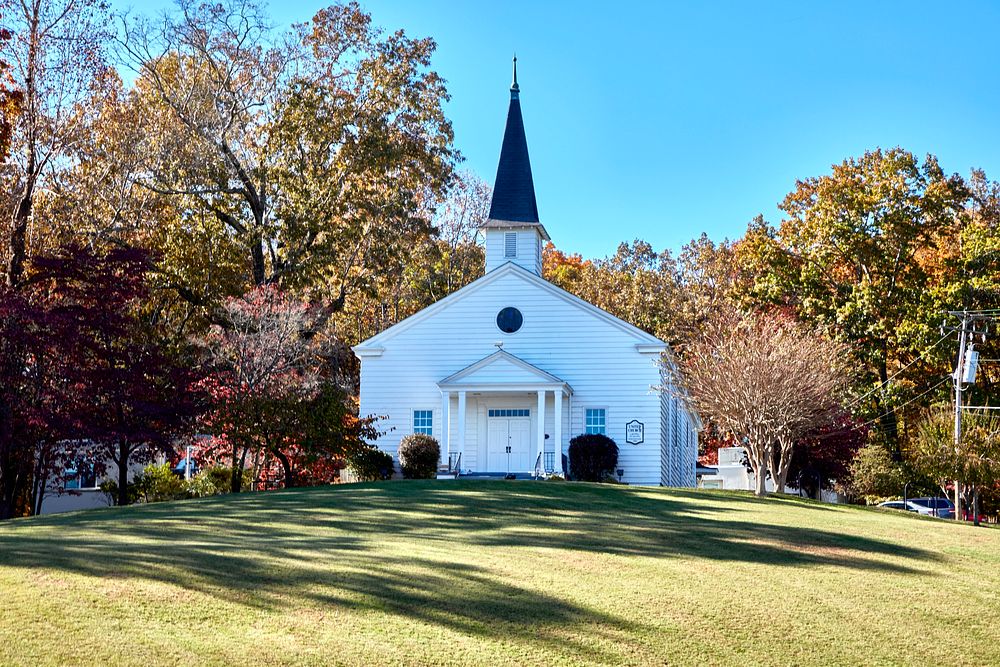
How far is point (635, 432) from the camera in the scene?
33.0 meters

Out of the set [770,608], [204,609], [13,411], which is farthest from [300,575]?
[13,411]

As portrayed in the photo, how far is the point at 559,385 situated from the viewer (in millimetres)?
32344

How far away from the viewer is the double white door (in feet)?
110

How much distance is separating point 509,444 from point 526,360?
260 centimetres

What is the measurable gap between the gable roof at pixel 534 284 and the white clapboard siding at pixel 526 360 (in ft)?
0.14

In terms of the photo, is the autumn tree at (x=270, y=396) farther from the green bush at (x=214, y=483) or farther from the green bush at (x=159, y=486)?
the green bush at (x=159, y=486)

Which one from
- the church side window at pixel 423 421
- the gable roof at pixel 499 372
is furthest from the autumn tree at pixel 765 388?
the church side window at pixel 423 421

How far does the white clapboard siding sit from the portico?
0.07 metres

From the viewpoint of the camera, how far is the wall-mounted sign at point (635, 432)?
33.0 metres

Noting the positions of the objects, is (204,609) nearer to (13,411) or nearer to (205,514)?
(205,514)

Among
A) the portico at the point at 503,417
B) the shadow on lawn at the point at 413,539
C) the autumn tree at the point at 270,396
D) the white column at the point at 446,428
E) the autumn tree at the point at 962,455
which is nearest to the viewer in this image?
the shadow on lawn at the point at 413,539

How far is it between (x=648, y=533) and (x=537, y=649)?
6.64m

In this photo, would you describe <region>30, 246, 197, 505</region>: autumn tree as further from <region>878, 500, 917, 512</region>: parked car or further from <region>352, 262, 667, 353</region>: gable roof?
<region>878, 500, 917, 512</region>: parked car

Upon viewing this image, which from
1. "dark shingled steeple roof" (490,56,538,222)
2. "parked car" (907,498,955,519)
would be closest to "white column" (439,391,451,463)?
"dark shingled steeple roof" (490,56,538,222)
